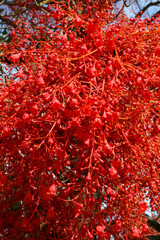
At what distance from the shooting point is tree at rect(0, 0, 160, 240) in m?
0.77

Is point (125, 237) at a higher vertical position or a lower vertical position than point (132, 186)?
lower

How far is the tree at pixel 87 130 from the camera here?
77 cm

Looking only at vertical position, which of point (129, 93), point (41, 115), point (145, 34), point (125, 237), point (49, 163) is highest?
point (145, 34)

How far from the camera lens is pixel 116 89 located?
83 centimetres

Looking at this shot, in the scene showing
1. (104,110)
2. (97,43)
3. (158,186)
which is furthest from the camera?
(158,186)

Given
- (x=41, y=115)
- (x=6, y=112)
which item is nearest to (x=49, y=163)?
(x=41, y=115)

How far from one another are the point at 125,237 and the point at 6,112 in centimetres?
68

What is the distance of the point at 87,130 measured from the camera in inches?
30.4

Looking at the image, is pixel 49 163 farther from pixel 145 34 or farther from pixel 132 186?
pixel 145 34

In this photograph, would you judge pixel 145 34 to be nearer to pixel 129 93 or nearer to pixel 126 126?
pixel 129 93

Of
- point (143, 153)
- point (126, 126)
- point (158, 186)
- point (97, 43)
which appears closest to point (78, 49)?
point (97, 43)

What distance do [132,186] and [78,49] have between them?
21.1 inches

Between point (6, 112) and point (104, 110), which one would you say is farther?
point (6, 112)

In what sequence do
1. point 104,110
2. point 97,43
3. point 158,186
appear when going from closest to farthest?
1. point 104,110
2. point 97,43
3. point 158,186
